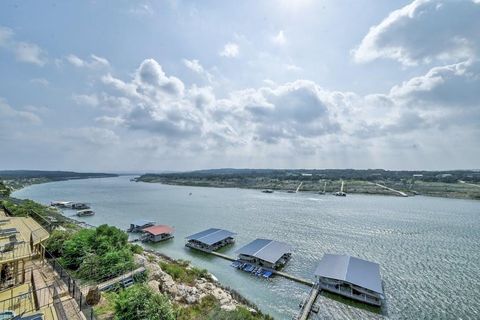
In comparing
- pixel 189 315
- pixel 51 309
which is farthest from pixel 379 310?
pixel 51 309

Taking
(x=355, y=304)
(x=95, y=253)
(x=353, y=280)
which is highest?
(x=95, y=253)

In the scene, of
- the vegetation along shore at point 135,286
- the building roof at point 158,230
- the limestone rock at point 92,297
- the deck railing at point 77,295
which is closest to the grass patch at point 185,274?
the vegetation along shore at point 135,286

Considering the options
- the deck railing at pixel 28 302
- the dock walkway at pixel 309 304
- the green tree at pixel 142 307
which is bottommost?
the dock walkway at pixel 309 304

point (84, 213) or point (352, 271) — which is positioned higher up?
point (352, 271)

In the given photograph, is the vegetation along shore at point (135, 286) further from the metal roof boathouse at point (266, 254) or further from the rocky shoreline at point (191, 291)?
the metal roof boathouse at point (266, 254)

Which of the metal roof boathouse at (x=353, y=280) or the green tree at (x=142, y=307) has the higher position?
the green tree at (x=142, y=307)

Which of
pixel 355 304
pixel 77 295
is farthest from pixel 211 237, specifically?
pixel 77 295

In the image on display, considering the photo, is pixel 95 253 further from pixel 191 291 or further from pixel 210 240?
pixel 210 240
